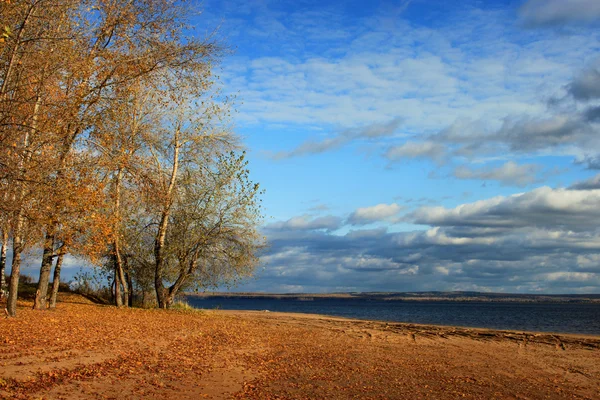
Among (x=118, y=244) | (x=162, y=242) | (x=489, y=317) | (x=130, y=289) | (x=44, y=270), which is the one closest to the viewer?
(x=44, y=270)

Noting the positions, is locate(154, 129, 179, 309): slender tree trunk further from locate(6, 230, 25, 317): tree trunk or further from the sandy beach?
locate(6, 230, 25, 317): tree trunk

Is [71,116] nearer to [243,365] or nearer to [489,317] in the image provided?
[243,365]

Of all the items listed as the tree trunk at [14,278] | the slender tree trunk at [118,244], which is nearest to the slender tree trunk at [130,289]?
the slender tree trunk at [118,244]

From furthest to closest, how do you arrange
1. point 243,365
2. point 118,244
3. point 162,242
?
point 162,242 < point 118,244 < point 243,365

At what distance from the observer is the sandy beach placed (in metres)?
11.2

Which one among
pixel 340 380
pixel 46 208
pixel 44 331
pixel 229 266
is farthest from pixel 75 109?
pixel 229 266

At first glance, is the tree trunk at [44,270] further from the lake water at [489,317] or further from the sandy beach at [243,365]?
the lake water at [489,317]

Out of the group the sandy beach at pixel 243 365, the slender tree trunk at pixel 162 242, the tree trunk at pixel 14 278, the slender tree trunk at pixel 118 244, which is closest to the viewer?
the sandy beach at pixel 243 365

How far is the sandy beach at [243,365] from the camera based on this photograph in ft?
36.8

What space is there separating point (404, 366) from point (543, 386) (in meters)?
3.90

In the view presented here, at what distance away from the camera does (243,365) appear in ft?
48.0

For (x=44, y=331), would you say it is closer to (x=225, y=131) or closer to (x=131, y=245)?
(x=131, y=245)

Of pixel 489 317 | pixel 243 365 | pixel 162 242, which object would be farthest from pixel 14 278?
pixel 489 317

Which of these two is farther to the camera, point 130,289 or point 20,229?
point 130,289
